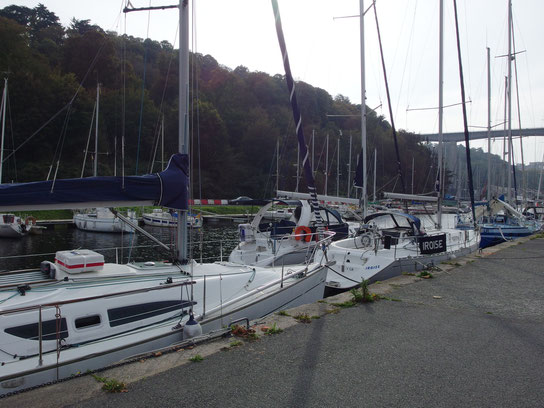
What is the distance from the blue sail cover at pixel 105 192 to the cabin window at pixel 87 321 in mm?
1778

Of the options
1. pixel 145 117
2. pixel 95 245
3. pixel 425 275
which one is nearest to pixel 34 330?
pixel 425 275

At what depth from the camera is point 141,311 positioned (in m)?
6.77

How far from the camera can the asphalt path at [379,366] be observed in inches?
153

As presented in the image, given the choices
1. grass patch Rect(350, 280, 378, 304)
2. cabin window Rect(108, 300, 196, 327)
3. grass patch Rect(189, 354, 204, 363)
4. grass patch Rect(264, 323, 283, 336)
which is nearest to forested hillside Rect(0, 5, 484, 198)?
grass patch Rect(350, 280, 378, 304)

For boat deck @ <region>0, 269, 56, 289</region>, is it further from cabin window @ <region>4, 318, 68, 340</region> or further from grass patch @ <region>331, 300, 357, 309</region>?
grass patch @ <region>331, 300, 357, 309</region>

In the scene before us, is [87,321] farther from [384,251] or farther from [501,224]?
[501,224]

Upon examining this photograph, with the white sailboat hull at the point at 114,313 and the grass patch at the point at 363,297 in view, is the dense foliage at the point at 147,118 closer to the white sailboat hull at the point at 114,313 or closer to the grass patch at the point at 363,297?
the white sailboat hull at the point at 114,313

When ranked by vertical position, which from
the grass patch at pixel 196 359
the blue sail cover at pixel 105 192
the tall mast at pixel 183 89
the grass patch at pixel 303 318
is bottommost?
the grass patch at pixel 196 359

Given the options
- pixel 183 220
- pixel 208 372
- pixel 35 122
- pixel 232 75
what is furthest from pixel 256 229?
pixel 232 75

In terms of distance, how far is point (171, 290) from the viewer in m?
7.16

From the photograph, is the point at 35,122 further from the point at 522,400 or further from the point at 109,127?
the point at 522,400

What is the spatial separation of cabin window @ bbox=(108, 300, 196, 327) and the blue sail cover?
1.75 metres

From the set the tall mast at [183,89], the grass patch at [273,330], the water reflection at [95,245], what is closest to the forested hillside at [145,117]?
the water reflection at [95,245]

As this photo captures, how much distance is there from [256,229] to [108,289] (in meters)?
9.82
